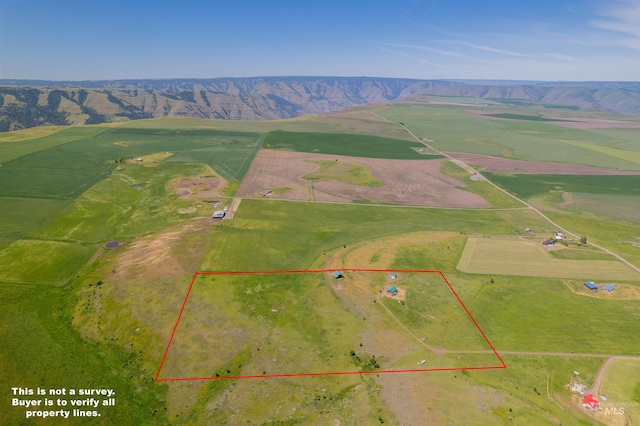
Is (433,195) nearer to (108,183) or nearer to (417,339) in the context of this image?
(417,339)

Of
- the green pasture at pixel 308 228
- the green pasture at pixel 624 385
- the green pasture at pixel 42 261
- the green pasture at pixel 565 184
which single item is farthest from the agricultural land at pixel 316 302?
the green pasture at pixel 565 184

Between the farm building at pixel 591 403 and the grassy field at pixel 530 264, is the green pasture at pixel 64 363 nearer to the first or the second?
the farm building at pixel 591 403

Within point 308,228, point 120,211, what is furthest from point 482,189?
point 120,211

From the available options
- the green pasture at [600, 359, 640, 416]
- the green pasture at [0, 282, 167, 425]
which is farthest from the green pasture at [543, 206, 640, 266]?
the green pasture at [0, 282, 167, 425]

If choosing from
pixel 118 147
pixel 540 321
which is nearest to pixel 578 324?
pixel 540 321

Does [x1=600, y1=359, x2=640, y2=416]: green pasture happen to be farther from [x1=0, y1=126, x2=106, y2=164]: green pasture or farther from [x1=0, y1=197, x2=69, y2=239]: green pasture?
[x1=0, y1=126, x2=106, y2=164]: green pasture

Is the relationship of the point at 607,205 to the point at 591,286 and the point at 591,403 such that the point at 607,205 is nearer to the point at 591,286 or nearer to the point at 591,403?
the point at 591,286
